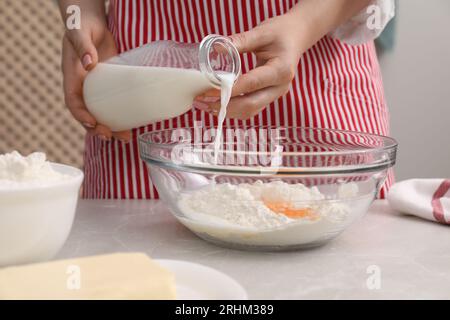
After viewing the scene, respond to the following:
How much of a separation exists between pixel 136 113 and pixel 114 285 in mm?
451

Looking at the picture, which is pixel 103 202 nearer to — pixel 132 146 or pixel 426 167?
pixel 132 146

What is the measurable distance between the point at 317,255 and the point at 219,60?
0.29 metres

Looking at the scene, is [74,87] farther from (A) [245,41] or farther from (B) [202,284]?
(B) [202,284]

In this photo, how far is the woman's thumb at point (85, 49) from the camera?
0.96m

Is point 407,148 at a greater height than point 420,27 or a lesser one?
lesser

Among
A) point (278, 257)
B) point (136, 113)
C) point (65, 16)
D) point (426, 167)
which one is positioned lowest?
point (426, 167)

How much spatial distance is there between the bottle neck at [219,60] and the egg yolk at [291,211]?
204 millimetres

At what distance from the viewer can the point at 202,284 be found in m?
0.60

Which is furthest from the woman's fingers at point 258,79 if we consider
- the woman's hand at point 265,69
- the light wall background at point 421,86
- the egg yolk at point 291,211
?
the light wall background at point 421,86

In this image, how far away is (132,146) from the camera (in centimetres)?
119

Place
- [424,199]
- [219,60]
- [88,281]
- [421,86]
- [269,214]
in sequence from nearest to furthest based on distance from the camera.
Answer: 1. [88,281]
2. [269,214]
3. [219,60]
4. [424,199]
5. [421,86]

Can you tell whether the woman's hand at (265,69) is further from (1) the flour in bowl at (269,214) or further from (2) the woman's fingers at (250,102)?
(1) the flour in bowl at (269,214)

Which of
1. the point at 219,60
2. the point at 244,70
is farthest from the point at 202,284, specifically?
the point at 244,70
